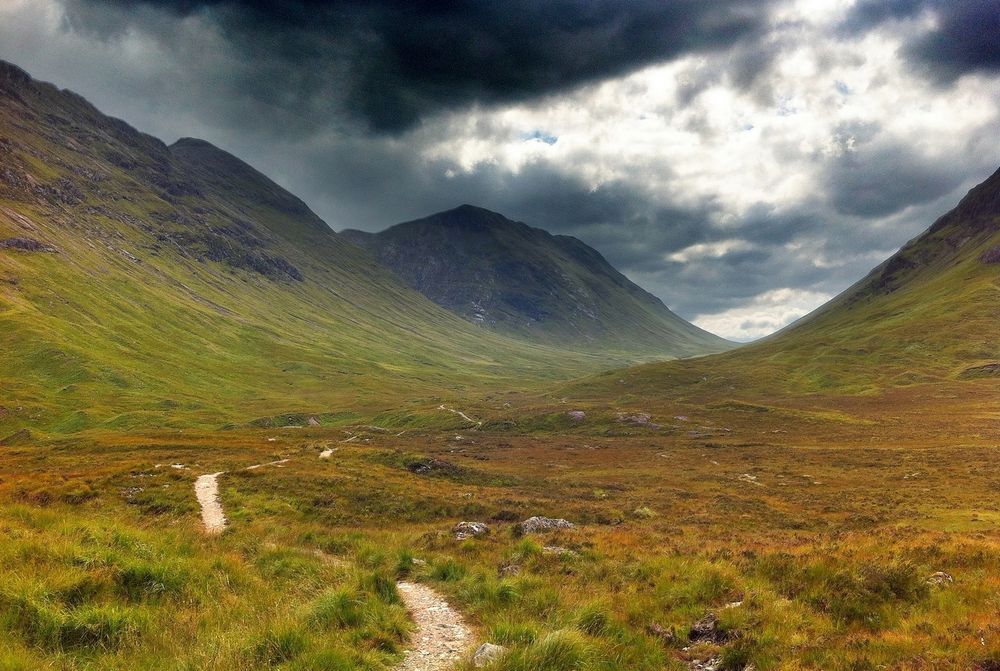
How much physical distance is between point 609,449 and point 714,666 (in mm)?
72040

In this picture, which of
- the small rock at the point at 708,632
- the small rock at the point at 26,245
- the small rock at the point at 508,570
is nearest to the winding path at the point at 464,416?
the small rock at the point at 508,570

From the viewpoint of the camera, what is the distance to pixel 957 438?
65938 millimetres

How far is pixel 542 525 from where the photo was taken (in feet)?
91.0

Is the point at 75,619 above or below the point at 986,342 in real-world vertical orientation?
below

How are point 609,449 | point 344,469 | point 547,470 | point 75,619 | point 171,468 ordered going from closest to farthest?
point 75,619
point 171,468
point 344,469
point 547,470
point 609,449

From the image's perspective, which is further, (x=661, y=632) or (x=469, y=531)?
(x=469, y=531)

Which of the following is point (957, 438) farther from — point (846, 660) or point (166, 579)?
point (166, 579)

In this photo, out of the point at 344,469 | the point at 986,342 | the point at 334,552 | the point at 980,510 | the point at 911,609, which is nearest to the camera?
the point at 911,609

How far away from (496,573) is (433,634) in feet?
18.8

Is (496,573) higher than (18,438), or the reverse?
(496,573)

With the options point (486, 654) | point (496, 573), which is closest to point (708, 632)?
point (486, 654)

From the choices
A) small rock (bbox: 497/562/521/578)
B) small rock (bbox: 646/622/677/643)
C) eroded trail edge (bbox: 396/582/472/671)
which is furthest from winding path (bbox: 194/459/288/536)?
small rock (bbox: 646/622/677/643)

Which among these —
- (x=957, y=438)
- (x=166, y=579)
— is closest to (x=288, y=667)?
(x=166, y=579)

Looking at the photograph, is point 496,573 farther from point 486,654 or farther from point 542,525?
point 542,525
